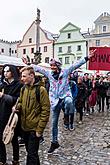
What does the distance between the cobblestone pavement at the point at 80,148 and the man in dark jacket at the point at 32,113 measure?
1.15 metres

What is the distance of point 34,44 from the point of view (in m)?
63.3

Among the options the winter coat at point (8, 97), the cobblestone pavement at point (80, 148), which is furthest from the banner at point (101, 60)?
the winter coat at point (8, 97)

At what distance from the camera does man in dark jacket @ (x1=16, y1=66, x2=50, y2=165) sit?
14.6 feet

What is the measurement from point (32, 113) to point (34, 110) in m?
0.05

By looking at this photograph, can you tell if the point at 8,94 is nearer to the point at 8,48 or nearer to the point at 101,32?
the point at 101,32

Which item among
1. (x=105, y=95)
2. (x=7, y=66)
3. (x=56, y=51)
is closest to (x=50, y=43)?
(x=56, y=51)

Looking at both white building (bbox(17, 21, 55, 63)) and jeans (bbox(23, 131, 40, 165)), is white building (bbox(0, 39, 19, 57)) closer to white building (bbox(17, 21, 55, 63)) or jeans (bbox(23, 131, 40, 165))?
white building (bbox(17, 21, 55, 63))

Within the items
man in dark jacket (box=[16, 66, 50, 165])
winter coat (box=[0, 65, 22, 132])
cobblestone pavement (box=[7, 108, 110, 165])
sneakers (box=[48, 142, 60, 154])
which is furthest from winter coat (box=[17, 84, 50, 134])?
sneakers (box=[48, 142, 60, 154])

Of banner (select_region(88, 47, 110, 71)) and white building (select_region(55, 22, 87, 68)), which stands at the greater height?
white building (select_region(55, 22, 87, 68))

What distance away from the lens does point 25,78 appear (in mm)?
4582

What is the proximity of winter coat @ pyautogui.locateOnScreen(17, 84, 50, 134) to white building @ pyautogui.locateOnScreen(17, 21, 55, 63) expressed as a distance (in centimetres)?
5590

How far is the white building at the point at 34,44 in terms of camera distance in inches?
2389

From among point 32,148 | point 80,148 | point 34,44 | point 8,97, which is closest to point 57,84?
point 80,148

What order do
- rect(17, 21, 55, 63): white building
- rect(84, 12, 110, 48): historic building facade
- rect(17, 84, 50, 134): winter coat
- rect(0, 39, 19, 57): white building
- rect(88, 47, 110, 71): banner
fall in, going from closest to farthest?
rect(17, 84, 50, 134): winter coat < rect(88, 47, 110, 71): banner < rect(84, 12, 110, 48): historic building facade < rect(17, 21, 55, 63): white building < rect(0, 39, 19, 57): white building
